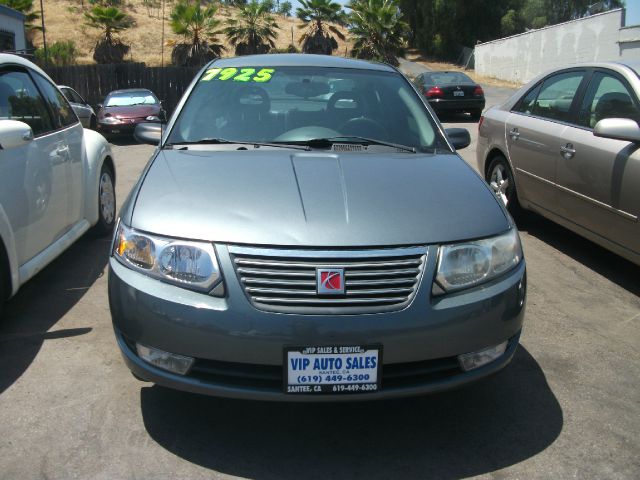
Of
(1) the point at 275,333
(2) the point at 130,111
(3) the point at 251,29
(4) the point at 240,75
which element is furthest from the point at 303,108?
(3) the point at 251,29

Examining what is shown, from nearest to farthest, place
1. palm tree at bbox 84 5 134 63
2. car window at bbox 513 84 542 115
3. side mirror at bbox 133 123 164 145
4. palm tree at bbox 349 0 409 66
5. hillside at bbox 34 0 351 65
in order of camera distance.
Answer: side mirror at bbox 133 123 164 145
car window at bbox 513 84 542 115
palm tree at bbox 349 0 409 66
palm tree at bbox 84 5 134 63
hillside at bbox 34 0 351 65

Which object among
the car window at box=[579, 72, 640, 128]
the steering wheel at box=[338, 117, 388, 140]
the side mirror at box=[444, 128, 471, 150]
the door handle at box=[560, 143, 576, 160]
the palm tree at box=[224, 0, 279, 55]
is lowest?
the door handle at box=[560, 143, 576, 160]

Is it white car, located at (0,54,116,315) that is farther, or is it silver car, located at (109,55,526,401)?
white car, located at (0,54,116,315)

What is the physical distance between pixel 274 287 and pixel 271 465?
737 millimetres

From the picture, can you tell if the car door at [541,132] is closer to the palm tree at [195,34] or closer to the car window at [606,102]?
the car window at [606,102]

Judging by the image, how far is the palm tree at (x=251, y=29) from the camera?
37.6 m

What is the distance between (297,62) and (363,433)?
2556 millimetres

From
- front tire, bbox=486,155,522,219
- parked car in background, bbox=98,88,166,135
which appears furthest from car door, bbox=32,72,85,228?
parked car in background, bbox=98,88,166,135

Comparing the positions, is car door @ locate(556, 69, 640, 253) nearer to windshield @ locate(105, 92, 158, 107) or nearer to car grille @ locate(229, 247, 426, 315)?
car grille @ locate(229, 247, 426, 315)

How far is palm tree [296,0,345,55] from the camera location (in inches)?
1519

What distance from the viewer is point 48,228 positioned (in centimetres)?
443

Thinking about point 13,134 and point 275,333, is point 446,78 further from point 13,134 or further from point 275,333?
point 275,333

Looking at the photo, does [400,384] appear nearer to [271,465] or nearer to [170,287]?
[271,465]

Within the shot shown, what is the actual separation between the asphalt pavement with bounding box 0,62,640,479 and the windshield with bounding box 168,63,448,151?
1351 mm
